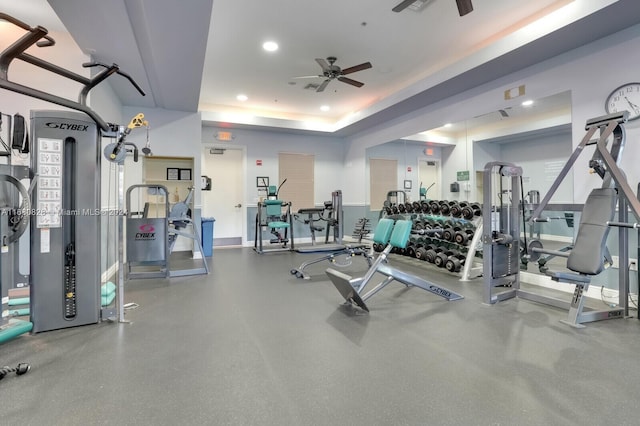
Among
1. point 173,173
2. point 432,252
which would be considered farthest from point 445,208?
point 173,173

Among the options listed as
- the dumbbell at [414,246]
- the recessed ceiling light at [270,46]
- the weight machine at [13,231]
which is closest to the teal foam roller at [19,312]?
the weight machine at [13,231]

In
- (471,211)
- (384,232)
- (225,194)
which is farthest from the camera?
(225,194)

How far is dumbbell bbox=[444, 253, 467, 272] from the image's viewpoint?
487 centimetres

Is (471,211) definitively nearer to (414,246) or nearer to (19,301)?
(414,246)

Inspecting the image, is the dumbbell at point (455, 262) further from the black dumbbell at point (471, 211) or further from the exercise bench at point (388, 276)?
the exercise bench at point (388, 276)

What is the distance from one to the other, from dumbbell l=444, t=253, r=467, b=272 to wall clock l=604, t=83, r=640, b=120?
8.27 feet

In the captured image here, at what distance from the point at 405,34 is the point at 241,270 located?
14.4ft

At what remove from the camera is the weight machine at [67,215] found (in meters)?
2.73

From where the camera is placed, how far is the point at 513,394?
1833 millimetres

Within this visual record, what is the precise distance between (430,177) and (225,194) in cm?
515

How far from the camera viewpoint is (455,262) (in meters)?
4.88

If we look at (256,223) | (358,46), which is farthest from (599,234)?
(256,223)

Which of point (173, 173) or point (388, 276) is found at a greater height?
point (173, 173)

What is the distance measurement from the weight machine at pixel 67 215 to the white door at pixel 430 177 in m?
5.56
